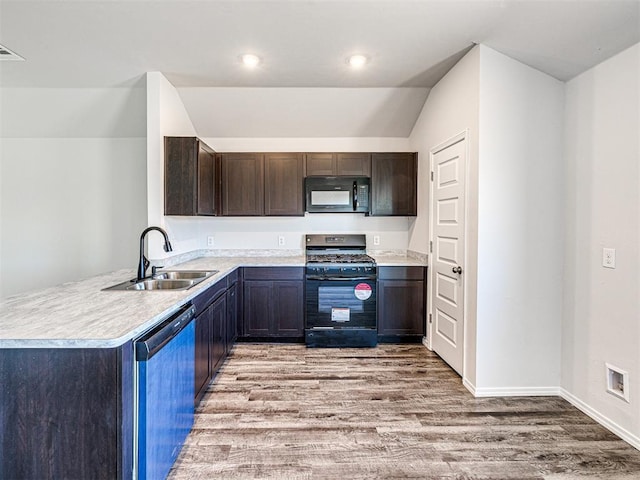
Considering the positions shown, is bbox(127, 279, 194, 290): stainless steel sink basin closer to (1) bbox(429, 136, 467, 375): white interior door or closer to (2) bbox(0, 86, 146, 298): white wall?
(2) bbox(0, 86, 146, 298): white wall

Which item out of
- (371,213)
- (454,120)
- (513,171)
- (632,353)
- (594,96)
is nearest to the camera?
(632,353)

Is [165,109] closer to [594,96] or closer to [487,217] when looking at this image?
[487,217]

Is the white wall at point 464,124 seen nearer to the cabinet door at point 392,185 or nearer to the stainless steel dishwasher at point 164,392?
the cabinet door at point 392,185

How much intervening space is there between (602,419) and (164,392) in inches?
105

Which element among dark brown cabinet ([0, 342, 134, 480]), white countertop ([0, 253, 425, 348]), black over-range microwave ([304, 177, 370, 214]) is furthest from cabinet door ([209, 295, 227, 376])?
black over-range microwave ([304, 177, 370, 214])

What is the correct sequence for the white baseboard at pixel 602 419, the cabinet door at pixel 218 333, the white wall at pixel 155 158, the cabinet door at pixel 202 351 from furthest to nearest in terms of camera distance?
the white wall at pixel 155 158
the cabinet door at pixel 218 333
the cabinet door at pixel 202 351
the white baseboard at pixel 602 419

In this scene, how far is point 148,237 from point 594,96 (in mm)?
3627

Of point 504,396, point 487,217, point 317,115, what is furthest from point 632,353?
point 317,115

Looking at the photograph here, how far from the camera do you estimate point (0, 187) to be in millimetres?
3900

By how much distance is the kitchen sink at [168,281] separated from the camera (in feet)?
7.34

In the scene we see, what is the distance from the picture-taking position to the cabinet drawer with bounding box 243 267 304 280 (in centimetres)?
352

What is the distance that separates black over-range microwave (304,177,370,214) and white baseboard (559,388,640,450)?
8.13 ft

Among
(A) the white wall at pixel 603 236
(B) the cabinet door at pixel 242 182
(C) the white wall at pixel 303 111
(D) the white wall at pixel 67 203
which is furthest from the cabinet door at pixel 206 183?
(A) the white wall at pixel 603 236

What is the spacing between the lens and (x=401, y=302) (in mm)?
3533
